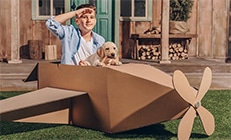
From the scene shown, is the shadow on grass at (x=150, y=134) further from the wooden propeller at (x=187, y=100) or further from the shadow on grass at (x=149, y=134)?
the wooden propeller at (x=187, y=100)

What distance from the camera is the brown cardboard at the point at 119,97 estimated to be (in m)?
3.35

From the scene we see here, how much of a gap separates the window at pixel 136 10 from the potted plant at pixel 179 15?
1.68 feet

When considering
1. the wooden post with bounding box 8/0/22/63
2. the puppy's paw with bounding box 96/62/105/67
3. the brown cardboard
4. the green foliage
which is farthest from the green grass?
the green foliage

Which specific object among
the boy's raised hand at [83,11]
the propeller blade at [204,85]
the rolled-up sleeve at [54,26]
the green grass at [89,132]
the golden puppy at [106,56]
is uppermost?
the boy's raised hand at [83,11]

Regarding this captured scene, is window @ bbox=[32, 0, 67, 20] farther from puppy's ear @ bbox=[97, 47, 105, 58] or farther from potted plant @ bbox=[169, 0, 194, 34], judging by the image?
puppy's ear @ bbox=[97, 47, 105, 58]

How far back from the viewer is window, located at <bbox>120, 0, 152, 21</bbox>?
8.61 meters

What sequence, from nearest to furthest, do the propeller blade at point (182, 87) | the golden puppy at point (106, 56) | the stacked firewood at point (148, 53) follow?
Answer: the propeller blade at point (182, 87) < the golden puppy at point (106, 56) < the stacked firewood at point (148, 53)

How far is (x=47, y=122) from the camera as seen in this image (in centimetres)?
373

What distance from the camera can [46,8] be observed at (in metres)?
8.55

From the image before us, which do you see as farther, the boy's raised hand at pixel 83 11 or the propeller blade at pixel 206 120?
the boy's raised hand at pixel 83 11

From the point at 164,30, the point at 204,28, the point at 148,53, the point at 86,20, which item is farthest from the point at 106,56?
the point at 204,28

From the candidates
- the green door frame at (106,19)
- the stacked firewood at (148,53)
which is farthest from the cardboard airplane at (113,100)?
the green door frame at (106,19)

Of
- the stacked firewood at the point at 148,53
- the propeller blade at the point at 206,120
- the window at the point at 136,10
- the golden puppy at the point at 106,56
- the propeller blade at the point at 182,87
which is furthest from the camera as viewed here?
the window at the point at 136,10

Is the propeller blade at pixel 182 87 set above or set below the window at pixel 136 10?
below
